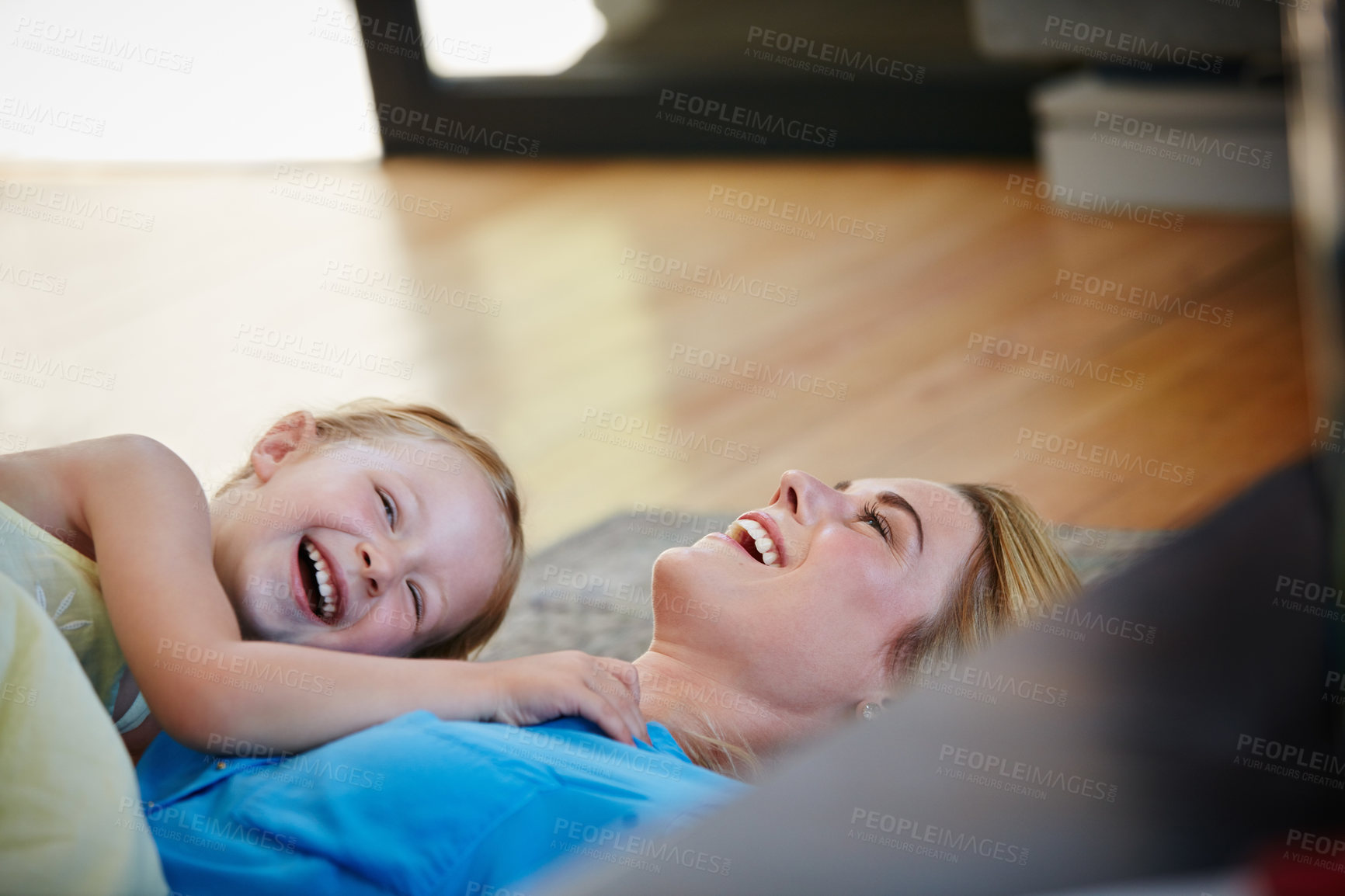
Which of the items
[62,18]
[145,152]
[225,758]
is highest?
[62,18]

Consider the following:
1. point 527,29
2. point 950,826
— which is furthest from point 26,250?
point 950,826

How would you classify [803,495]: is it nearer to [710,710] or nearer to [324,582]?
[710,710]

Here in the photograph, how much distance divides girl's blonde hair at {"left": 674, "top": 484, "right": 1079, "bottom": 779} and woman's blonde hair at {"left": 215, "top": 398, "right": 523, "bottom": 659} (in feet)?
0.85

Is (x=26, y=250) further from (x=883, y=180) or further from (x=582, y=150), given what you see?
(x=883, y=180)

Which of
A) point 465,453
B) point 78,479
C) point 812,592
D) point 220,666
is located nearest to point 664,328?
point 465,453

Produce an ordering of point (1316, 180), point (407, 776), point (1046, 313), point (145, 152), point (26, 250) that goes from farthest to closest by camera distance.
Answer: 1. point (145, 152)
2. point (26, 250)
3. point (1046, 313)
4. point (407, 776)
5. point (1316, 180)

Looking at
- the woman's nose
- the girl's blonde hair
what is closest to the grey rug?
the girl's blonde hair

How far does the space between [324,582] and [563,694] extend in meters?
0.25

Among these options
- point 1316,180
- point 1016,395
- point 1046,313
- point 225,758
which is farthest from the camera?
point 1046,313

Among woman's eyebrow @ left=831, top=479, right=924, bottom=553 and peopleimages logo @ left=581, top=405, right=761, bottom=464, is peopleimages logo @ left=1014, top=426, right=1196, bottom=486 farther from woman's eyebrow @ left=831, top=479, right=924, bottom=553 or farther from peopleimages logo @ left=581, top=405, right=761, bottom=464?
woman's eyebrow @ left=831, top=479, right=924, bottom=553

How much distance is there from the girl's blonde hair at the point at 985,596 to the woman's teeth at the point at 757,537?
0.13 meters

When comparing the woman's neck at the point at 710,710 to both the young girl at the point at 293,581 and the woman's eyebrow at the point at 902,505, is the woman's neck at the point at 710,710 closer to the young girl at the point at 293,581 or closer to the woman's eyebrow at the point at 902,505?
the young girl at the point at 293,581

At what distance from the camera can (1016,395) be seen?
7.67 feet

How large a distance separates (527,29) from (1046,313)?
184 cm
